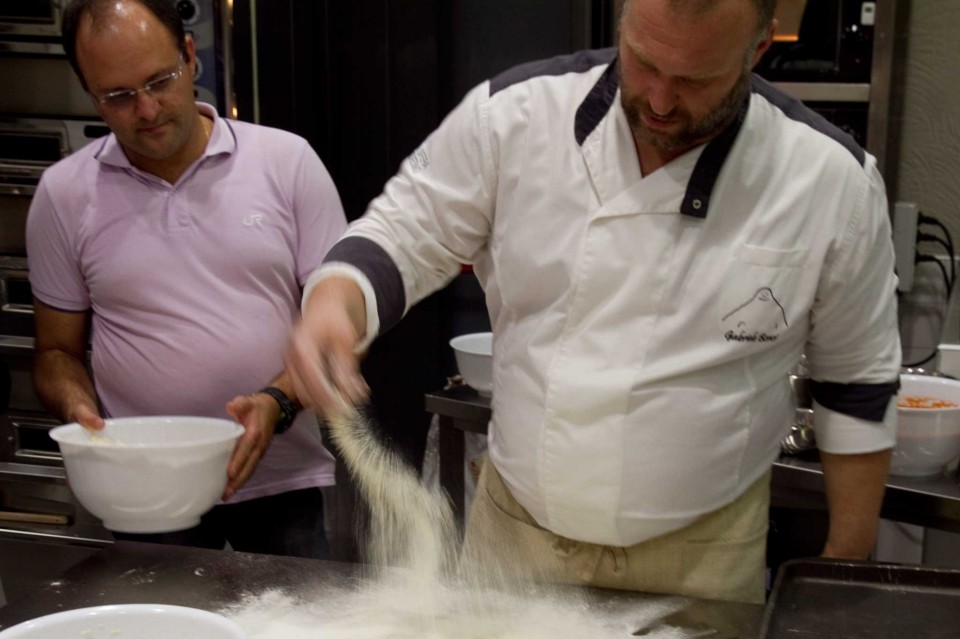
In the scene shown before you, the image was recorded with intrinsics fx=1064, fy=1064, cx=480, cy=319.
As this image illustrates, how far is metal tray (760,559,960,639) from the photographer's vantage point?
1200 mm

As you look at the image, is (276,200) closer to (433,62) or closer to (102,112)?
(102,112)

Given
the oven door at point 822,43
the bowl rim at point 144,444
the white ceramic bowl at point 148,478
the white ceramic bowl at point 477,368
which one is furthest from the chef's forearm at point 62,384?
the oven door at point 822,43

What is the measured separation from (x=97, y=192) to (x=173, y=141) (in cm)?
18

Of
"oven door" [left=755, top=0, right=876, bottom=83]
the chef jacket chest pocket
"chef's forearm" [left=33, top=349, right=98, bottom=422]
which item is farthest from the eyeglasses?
"oven door" [left=755, top=0, right=876, bottom=83]

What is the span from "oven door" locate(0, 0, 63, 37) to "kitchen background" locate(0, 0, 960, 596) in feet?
0.06

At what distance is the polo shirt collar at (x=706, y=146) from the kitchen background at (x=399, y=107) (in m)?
1.28

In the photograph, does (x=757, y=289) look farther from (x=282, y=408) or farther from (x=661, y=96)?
(x=282, y=408)

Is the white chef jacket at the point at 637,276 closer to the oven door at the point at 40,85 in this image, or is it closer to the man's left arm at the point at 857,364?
the man's left arm at the point at 857,364

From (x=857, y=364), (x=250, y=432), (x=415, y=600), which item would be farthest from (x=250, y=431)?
(x=857, y=364)

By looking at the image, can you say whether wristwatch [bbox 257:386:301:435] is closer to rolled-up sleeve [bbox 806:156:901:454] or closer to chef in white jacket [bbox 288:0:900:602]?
chef in white jacket [bbox 288:0:900:602]

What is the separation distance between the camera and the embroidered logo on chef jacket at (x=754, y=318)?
136cm

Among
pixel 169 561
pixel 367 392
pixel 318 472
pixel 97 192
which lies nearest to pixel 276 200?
pixel 97 192

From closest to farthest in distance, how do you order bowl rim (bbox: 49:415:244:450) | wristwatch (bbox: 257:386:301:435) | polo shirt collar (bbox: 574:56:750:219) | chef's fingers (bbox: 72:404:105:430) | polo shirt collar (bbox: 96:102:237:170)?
polo shirt collar (bbox: 574:56:750:219) → bowl rim (bbox: 49:415:244:450) → chef's fingers (bbox: 72:404:105:430) → wristwatch (bbox: 257:386:301:435) → polo shirt collar (bbox: 96:102:237:170)

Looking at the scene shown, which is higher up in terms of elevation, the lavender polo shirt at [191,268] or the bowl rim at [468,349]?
the lavender polo shirt at [191,268]
